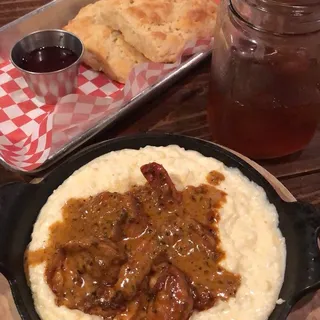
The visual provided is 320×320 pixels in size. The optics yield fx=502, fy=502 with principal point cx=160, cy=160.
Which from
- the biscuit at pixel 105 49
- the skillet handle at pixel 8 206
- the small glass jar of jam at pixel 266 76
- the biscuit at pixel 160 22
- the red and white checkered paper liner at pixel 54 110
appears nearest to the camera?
the skillet handle at pixel 8 206

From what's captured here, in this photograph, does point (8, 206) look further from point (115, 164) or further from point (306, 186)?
point (306, 186)

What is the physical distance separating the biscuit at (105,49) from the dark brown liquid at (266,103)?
1.92ft

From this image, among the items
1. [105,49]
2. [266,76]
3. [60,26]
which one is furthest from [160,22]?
[266,76]

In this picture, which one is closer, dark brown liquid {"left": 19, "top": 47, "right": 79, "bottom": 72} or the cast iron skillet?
the cast iron skillet

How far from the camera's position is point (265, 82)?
2002mm

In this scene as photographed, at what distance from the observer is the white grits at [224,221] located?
155 cm

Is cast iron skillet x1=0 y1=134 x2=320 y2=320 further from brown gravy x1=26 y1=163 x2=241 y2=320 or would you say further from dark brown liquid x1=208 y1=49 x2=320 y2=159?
dark brown liquid x1=208 y1=49 x2=320 y2=159

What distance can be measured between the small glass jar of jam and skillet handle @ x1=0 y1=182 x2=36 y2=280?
3.00 feet

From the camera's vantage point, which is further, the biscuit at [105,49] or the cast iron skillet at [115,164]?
the biscuit at [105,49]

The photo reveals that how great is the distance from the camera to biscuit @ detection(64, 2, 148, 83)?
2.66m

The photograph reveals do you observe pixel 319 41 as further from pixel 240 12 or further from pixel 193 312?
pixel 193 312

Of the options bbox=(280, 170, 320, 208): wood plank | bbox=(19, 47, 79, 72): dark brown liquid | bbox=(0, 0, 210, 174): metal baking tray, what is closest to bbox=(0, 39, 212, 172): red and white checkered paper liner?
bbox=(0, 0, 210, 174): metal baking tray

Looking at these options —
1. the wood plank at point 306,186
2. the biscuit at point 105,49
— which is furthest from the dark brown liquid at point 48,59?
the wood plank at point 306,186

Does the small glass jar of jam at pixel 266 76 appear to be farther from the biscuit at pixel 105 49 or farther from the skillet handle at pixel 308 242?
the biscuit at pixel 105 49
